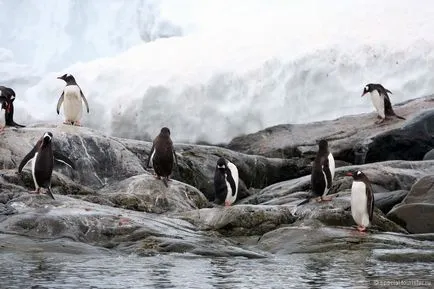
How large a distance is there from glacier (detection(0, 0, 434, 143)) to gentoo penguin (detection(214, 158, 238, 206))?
562 cm

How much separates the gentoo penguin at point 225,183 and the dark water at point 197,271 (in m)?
3.62

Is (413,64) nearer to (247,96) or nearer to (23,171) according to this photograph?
(247,96)

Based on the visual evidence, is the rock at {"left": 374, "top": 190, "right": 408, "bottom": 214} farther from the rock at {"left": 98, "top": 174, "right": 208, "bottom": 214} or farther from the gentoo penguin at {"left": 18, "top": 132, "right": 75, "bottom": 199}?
the gentoo penguin at {"left": 18, "top": 132, "right": 75, "bottom": 199}

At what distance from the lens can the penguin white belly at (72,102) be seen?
1531 centimetres

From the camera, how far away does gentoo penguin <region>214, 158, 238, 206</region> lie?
13.0 m

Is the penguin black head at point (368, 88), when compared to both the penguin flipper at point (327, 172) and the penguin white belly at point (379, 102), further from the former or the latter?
the penguin flipper at point (327, 172)

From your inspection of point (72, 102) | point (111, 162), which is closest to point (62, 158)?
point (111, 162)

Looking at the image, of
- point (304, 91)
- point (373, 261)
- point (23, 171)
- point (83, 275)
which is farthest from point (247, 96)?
point (83, 275)

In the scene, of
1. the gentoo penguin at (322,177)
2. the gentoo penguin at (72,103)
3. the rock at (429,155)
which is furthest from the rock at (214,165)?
the gentoo penguin at (322,177)

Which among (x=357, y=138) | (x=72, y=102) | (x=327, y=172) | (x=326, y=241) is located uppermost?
(x=72, y=102)

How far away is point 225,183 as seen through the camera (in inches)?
509

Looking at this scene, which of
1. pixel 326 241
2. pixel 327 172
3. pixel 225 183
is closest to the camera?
pixel 326 241

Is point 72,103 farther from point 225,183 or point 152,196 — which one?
point 225,183

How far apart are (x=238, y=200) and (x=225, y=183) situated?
7.27 feet
